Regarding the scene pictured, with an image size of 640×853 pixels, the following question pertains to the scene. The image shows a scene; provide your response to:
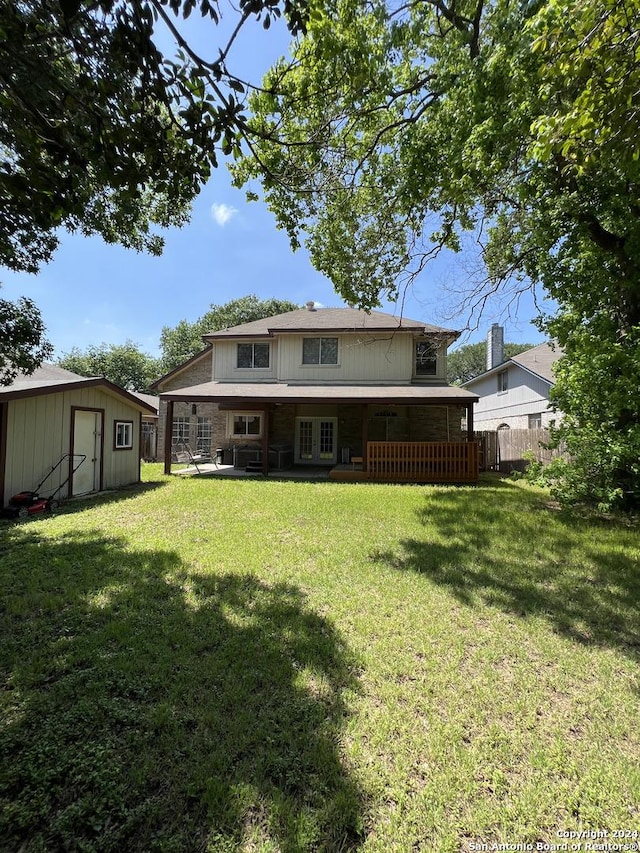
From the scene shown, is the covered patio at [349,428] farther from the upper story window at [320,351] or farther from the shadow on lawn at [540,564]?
the shadow on lawn at [540,564]

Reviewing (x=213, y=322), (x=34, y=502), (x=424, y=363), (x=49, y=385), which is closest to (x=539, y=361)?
(x=424, y=363)

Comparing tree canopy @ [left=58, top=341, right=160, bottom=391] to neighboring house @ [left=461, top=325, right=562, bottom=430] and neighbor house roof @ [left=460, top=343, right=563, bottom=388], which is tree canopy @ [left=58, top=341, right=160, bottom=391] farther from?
neighbor house roof @ [left=460, top=343, right=563, bottom=388]

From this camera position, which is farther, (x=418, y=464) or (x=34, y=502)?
(x=418, y=464)

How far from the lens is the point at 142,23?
2.46 metres

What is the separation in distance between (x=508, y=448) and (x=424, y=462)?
524 centimetres

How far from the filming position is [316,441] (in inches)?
653

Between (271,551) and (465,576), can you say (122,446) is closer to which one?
(271,551)

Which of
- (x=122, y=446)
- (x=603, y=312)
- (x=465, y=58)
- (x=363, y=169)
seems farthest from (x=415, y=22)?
(x=122, y=446)

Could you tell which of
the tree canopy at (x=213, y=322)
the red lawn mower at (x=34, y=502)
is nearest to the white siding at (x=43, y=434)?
the red lawn mower at (x=34, y=502)

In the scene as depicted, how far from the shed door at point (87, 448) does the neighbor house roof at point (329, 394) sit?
2.73m

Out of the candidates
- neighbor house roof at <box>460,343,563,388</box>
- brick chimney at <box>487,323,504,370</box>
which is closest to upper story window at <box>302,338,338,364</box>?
neighbor house roof at <box>460,343,563,388</box>

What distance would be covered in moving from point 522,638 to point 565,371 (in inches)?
249

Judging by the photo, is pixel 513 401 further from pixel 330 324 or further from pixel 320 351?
pixel 320 351

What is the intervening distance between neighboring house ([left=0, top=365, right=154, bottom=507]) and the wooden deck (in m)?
6.92
